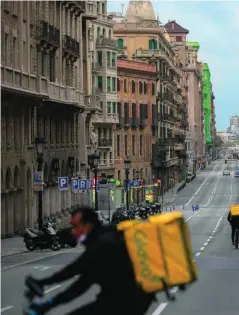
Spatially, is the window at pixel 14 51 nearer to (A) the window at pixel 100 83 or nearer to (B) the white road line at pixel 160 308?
(B) the white road line at pixel 160 308

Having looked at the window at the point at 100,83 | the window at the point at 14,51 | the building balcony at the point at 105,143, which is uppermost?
the window at the point at 100,83

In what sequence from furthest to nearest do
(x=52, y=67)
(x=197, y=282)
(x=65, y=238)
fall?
(x=52, y=67)
(x=65, y=238)
(x=197, y=282)

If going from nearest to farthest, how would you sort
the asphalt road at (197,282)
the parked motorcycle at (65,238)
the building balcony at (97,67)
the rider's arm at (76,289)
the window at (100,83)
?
the rider's arm at (76,289) < the asphalt road at (197,282) < the parked motorcycle at (65,238) < the building balcony at (97,67) < the window at (100,83)

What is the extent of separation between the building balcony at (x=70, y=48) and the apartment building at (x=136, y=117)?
3586 cm

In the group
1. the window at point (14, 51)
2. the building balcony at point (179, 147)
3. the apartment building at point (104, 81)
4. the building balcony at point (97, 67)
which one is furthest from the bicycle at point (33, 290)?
the building balcony at point (179, 147)

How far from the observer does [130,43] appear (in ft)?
386

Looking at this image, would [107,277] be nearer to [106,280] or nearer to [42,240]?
[106,280]

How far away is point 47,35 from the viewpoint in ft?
176

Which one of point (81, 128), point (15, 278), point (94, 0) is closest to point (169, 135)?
point (94, 0)

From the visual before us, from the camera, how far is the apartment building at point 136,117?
102 meters

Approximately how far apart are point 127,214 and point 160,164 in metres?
61.6

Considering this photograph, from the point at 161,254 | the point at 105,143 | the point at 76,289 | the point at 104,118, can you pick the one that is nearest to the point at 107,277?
the point at 76,289

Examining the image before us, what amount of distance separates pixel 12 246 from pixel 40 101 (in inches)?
543

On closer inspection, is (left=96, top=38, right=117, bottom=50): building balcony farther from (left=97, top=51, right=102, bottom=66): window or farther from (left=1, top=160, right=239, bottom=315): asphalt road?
(left=1, top=160, right=239, bottom=315): asphalt road
